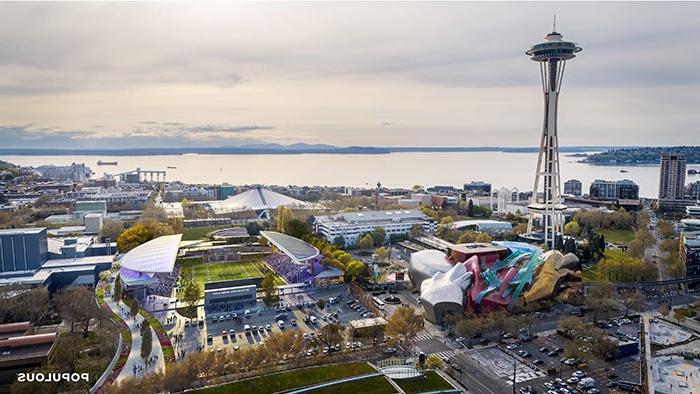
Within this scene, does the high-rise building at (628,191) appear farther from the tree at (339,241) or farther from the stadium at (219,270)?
the stadium at (219,270)

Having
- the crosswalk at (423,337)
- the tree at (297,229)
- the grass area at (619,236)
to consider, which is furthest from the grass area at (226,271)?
the grass area at (619,236)

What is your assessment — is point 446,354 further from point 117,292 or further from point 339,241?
point 339,241

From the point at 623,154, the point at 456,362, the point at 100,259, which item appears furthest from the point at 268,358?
the point at 623,154

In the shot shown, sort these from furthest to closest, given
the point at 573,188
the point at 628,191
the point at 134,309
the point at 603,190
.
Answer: the point at 573,188, the point at 603,190, the point at 628,191, the point at 134,309

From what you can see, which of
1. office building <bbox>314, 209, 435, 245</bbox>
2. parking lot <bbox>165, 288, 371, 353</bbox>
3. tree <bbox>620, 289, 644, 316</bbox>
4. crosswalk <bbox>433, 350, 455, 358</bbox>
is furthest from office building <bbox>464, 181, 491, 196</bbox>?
crosswalk <bbox>433, 350, 455, 358</bbox>

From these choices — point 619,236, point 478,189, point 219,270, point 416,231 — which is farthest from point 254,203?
point 619,236

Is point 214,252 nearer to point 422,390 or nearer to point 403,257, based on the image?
point 403,257

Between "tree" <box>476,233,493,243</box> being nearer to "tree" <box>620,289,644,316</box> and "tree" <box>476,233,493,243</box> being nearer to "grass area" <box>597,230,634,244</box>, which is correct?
"tree" <box>620,289,644,316</box>
